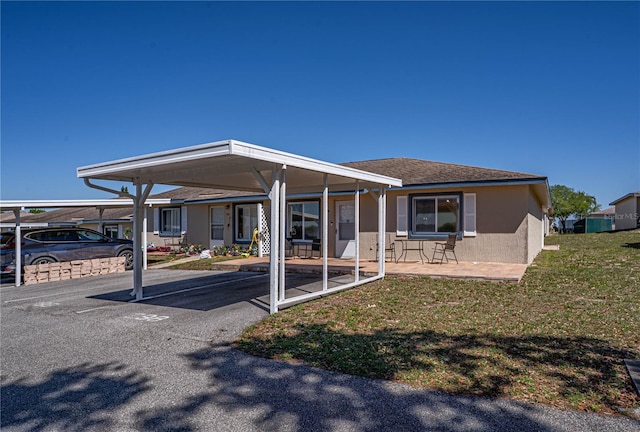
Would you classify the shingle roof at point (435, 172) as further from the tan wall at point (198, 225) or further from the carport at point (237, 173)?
the tan wall at point (198, 225)

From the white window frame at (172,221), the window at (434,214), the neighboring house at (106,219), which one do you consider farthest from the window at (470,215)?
the neighboring house at (106,219)

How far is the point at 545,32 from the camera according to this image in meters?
11.1

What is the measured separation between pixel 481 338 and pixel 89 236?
1329 centimetres

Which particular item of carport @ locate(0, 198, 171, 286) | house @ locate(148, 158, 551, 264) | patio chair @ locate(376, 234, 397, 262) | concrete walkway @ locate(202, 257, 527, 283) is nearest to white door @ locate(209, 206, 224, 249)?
house @ locate(148, 158, 551, 264)

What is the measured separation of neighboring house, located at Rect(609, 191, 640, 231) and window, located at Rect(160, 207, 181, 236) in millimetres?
36397

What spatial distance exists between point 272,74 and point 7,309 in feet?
38.3

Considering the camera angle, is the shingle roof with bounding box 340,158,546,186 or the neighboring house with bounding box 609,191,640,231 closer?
the shingle roof with bounding box 340,158,546,186

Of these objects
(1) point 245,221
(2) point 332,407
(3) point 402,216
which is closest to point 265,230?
(1) point 245,221

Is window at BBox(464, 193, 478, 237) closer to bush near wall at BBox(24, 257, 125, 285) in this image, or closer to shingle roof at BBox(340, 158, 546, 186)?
shingle roof at BBox(340, 158, 546, 186)

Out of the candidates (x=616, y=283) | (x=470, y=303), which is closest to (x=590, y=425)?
(x=470, y=303)

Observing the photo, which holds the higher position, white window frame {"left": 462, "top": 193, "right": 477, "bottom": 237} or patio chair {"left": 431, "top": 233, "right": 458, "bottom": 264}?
white window frame {"left": 462, "top": 193, "right": 477, "bottom": 237}

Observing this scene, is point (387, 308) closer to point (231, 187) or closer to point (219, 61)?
point (231, 187)

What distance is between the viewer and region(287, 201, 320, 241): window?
15.9 metres

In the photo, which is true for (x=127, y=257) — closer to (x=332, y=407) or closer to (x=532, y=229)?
(x=332, y=407)
